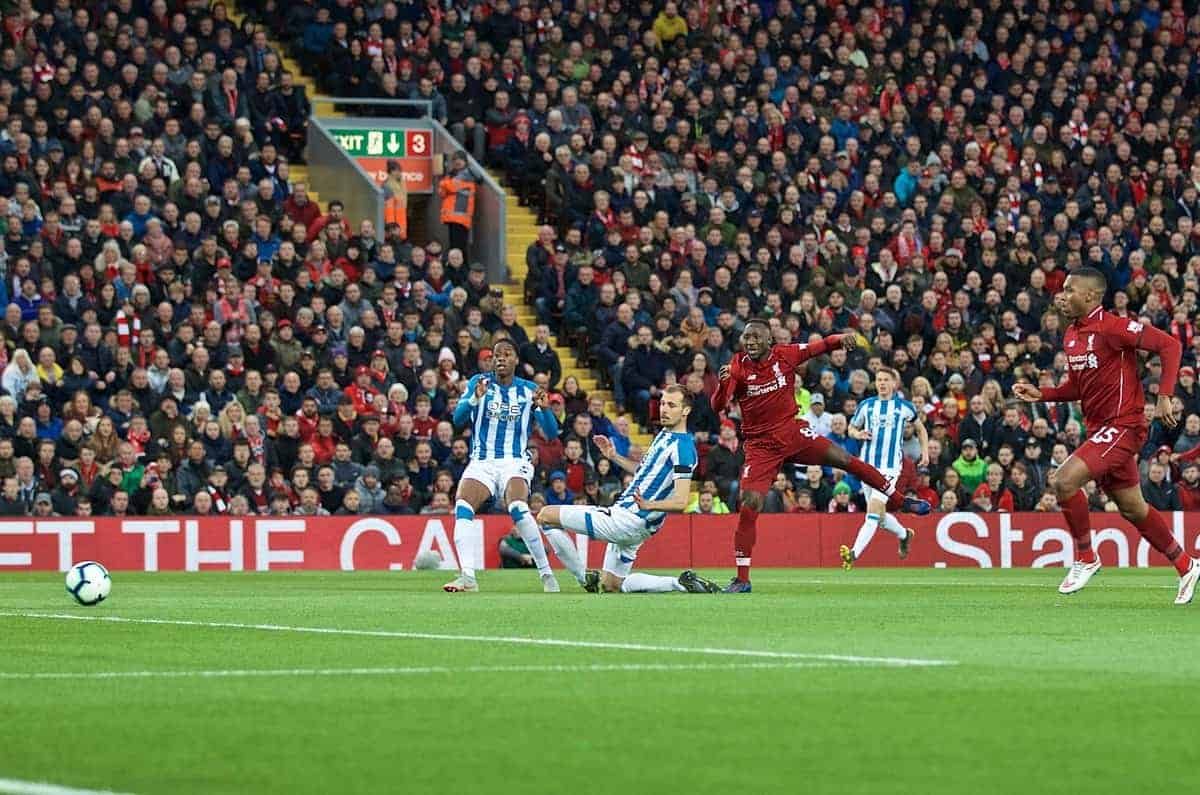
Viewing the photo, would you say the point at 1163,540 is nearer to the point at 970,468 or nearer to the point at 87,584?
the point at 87,584

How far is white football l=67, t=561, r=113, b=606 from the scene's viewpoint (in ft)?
51.1

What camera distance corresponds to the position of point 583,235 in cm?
3303

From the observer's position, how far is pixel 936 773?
20.9ft


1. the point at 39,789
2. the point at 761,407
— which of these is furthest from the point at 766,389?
the point at 39,789

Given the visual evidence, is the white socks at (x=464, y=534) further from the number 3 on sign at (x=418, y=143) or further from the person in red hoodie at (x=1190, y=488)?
the number 3 on sign at (x=418, y=143)

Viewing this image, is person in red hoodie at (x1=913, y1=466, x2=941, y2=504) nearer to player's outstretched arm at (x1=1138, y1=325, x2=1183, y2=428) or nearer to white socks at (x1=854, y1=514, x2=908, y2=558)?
white socks at (x1=854, y1=514, x2=908, y2=558)

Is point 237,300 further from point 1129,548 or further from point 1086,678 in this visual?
point 1086,678

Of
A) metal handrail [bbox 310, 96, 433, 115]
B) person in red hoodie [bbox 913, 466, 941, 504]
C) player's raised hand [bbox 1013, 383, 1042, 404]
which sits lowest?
person in red hoodie [bbox 913, 466, 941, 504]

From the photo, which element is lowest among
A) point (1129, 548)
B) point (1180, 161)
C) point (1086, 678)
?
point (1129, 548)

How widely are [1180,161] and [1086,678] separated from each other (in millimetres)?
29981

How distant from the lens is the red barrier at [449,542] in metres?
25.5

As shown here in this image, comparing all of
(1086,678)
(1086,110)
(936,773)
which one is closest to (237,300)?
(1086,110)

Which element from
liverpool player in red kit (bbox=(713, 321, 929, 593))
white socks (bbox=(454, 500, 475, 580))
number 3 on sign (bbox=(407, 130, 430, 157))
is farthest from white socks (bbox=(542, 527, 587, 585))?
number 3 on sign (bbox=(407, 130, 430, 157))

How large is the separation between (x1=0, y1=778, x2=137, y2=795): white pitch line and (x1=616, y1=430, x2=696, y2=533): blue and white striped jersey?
11.1 meters
